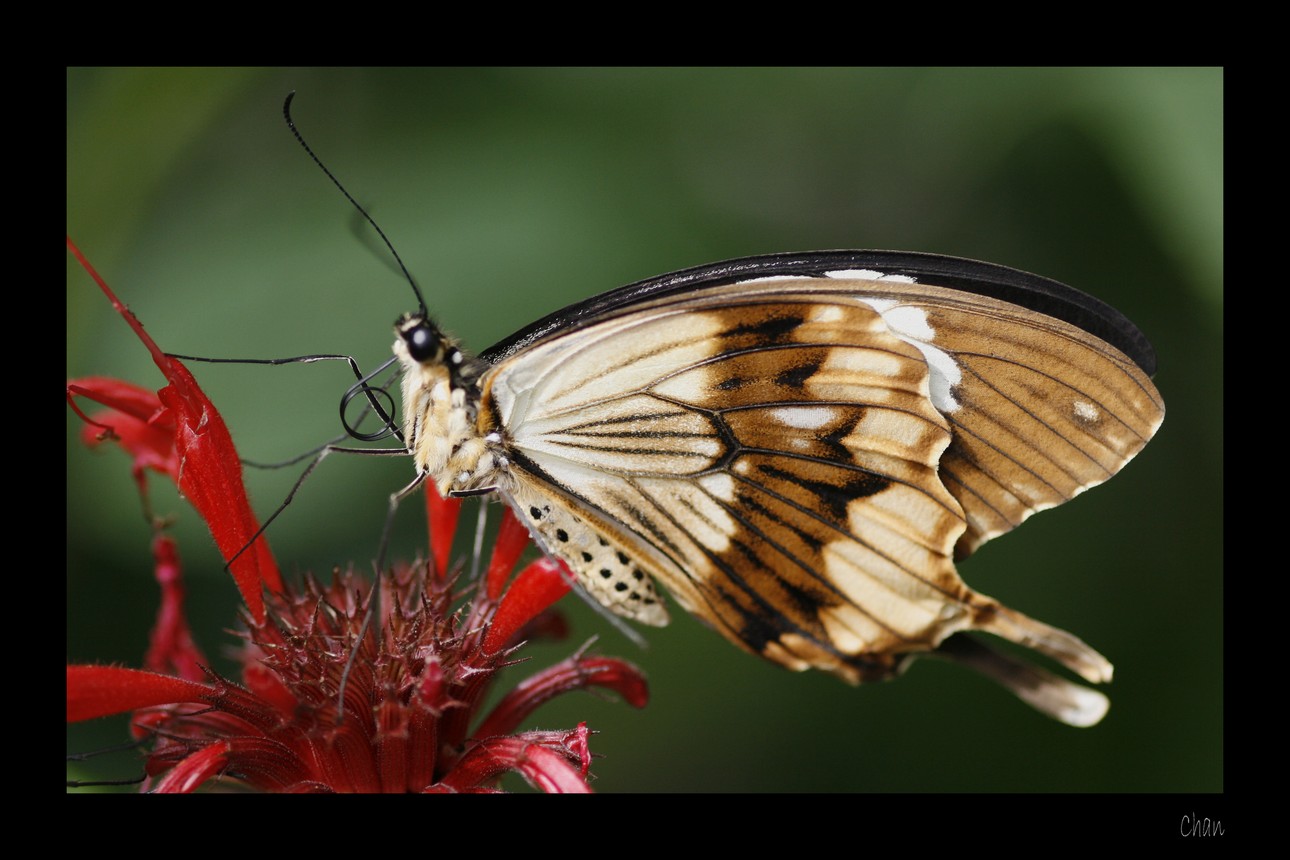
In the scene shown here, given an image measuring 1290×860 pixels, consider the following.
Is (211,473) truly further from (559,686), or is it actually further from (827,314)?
(827,314)

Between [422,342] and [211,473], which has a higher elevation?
[422,342]

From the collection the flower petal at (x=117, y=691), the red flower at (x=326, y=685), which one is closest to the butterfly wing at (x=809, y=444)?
the red flower at (x=326, y=685)

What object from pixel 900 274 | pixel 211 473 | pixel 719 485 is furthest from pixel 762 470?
pixel 211 473

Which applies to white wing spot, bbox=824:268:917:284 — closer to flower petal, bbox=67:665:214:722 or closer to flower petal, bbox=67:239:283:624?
flower petal, bbox=67:239:283:624

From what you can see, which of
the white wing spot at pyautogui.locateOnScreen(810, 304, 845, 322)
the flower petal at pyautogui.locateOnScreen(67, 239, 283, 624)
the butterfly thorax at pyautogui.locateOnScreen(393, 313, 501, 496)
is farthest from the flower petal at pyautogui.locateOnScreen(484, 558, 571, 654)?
the white wing spot at pyautogui.locateOnScreen(810, 304, 845, 322)

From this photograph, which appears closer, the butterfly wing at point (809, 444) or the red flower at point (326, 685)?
the red flower at point (326, 685)

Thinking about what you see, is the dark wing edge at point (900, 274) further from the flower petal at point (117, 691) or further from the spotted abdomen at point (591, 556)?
the flower petal at point (117, 691)
